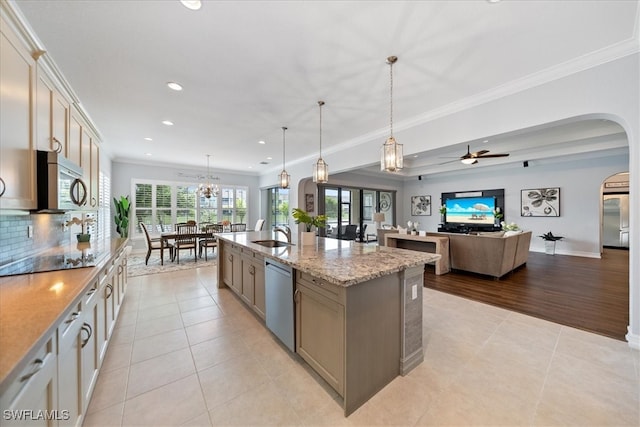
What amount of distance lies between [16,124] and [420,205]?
424 inches

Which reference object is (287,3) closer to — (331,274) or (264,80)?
(264,80)

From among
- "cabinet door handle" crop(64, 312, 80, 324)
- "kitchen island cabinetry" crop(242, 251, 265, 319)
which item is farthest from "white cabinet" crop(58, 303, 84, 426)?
"kitchen island cabinetry" crop(242, 251, 265, 319)

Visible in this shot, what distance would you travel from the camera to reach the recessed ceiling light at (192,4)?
67.9 inches

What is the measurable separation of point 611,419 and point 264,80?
4.03 m

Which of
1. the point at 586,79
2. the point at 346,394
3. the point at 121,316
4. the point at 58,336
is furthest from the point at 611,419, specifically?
the point at 121,316

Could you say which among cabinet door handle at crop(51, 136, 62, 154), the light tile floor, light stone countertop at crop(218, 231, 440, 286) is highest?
cabinet door handle at crop(51, 136, 62, 154)


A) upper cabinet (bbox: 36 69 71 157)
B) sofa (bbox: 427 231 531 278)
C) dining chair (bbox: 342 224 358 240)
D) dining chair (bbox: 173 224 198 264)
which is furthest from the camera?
dining chair (bbox: 342 224 358 240)

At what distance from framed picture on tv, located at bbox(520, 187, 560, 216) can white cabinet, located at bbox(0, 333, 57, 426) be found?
10.1 metres

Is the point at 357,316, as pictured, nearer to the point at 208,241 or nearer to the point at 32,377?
the point at 32,377

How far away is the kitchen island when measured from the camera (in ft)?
5.29

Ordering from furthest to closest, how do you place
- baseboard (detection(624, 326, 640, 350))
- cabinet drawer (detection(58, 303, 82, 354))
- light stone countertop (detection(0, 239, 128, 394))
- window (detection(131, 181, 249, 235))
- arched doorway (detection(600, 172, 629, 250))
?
arched doorway (detection(600, 172, 629, 250))
window (detection(131, 181, 249, 235))
baseboard (detection(624, 326, 640, 350))
cabinet drawer (detection(58, 303, 82, 354))
light stone countertop (detection(0, 239, 128, 394))

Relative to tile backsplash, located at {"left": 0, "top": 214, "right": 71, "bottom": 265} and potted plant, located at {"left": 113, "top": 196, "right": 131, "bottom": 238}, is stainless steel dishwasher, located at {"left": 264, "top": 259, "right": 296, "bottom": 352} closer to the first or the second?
tile backsplash, located at {"left": 0, "top": 214, "right": 71, "bottom": 265}

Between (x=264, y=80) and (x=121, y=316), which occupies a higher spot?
(x=264, y=80)

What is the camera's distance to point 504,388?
5.92 ft
